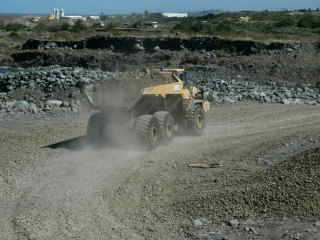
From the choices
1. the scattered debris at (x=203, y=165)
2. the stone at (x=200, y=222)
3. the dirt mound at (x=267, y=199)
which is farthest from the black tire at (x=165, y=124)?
the stone at (x=200, y=222)

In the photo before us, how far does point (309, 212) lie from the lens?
9555mm

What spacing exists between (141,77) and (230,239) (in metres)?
7.36

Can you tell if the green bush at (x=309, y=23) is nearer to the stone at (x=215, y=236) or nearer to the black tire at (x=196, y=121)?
the black tire at (x=196, y=121)

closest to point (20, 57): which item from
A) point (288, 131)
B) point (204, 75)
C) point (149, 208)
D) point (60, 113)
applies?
point (204, 75)

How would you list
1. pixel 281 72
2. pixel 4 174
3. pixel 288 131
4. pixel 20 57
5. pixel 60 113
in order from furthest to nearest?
pixel 20 57, pixel 281 72, pixel 60 113, pixel 288 131, pixel 4 174

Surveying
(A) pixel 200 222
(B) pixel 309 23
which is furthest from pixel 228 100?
(B) pixel 309 23

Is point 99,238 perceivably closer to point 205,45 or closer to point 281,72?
point 281,72

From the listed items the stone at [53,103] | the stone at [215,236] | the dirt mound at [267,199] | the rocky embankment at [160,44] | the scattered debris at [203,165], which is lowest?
the rocky embankment at [160,44]

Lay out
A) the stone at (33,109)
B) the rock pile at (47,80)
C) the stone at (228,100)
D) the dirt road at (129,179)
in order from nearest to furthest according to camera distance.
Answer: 1. the dirt road at (129,179)
2. the stone at (33,109)
3. the stone at (228,100)
4. the rock pile at (47,80)

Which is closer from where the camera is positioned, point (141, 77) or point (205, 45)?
point (141, 77)

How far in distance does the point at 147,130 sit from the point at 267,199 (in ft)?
17.0

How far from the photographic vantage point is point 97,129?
15641 mm

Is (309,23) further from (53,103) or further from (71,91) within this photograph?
(53,103)

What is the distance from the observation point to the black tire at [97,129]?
613 inches
